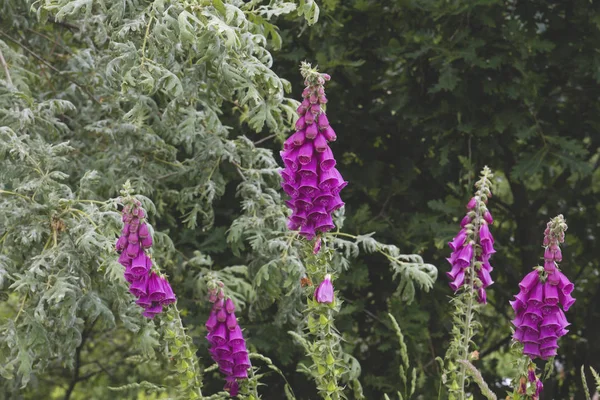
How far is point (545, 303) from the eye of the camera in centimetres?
249

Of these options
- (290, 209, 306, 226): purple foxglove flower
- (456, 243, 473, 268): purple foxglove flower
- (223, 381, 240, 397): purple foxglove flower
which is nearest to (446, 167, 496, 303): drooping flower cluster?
(456, 243, 473, 268): purple foxglove flower

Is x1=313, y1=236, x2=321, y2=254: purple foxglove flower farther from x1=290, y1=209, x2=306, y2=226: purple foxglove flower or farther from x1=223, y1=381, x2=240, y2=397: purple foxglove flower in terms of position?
x1=223, y1=381, x2=240, y2=397: purple foxglove flower

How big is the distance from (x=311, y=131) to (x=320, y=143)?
0.04 metres

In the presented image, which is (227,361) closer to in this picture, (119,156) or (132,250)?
(132,250)

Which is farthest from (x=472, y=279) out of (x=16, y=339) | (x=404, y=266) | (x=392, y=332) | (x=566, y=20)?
(x=566, y=20)

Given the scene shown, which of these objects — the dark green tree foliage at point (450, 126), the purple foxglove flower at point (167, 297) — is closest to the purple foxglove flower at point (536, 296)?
the purple foxglove flower at point (167, 297)

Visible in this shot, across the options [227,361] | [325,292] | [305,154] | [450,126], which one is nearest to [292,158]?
[305,154]

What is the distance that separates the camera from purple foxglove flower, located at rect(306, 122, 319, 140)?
248 cm

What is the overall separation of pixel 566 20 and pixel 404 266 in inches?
68.5

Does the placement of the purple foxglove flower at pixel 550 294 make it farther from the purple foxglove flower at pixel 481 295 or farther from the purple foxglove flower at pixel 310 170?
the purple foxglove flower at pixel 310 170

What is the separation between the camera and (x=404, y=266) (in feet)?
12.2

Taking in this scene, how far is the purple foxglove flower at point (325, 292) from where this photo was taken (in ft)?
8.23

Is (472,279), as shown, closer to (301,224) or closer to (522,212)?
(301,224)

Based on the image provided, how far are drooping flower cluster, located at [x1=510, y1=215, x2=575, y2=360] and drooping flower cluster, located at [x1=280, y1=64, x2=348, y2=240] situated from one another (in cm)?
60
